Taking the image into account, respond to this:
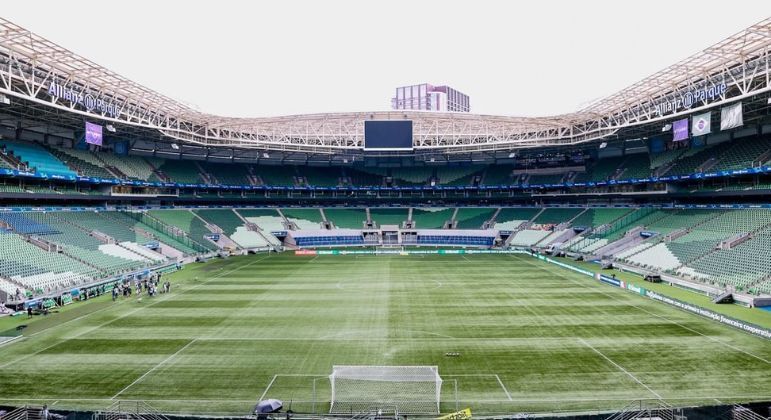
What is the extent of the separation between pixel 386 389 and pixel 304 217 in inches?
2174

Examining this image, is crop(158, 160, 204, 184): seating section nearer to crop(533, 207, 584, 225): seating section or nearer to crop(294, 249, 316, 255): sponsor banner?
crop(294, 249, 316, 255): sponsor banner

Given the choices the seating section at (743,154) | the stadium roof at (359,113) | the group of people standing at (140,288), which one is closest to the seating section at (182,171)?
the stadium roof at (359,113)

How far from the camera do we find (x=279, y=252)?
58750 mm

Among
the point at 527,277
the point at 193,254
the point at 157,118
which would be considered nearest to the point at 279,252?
the point at 193,254

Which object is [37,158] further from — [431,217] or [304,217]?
[431,217]

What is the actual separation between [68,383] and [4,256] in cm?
2072

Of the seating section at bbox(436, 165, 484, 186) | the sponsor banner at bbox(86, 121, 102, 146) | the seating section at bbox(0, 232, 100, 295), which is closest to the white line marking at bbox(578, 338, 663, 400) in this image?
the seating section at bbox(0, 232, 100, 295)

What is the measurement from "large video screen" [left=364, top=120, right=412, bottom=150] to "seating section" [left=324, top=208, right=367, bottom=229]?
16689mm

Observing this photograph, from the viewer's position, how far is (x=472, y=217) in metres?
69.6

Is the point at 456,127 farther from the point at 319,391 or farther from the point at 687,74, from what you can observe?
the point at 319,391

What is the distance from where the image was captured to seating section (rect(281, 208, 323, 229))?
67438 mm

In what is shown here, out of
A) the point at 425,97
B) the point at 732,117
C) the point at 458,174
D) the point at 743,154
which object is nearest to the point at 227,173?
the point at 458,174

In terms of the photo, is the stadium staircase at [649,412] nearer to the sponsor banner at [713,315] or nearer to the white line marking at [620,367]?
the white line marking at [620,367]

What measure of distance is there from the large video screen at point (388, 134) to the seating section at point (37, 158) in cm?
3105
